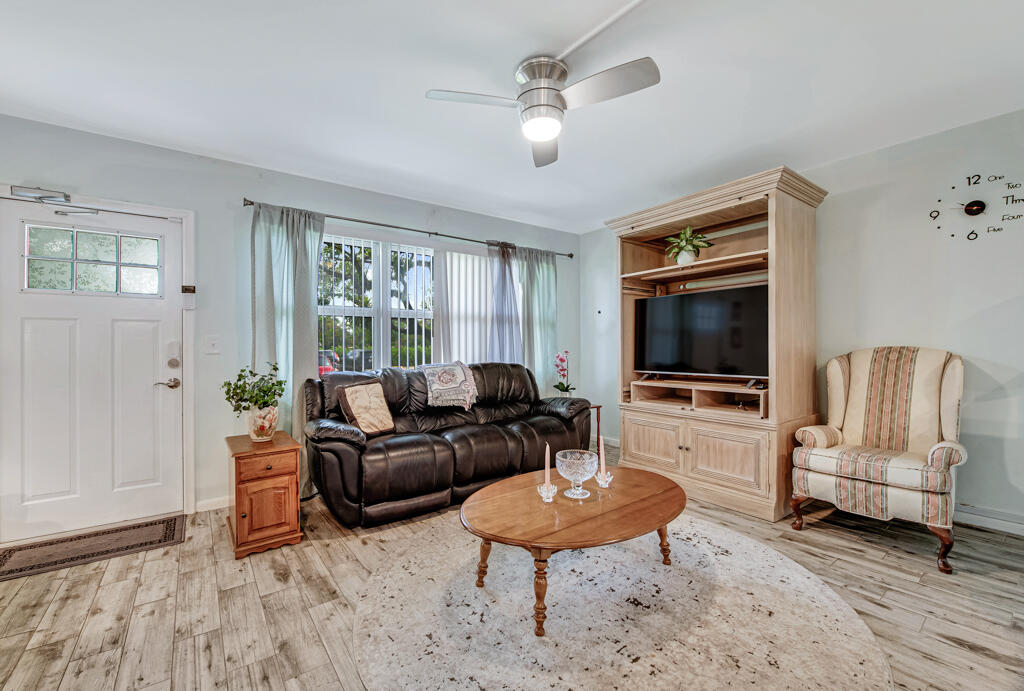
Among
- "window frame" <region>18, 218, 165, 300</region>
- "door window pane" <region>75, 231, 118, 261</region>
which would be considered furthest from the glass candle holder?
"door window pane" <region>75, 231, 118, 261</region>

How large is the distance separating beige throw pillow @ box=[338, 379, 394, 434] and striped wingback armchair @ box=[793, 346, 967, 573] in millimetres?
2897

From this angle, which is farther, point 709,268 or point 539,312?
point 539,312

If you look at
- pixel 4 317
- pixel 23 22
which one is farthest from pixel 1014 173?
pixel 4 317

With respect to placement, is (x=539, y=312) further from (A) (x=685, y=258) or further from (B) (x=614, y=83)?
(B) (x=614, y=83)

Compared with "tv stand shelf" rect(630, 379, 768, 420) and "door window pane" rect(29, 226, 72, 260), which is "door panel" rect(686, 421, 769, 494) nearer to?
"tv stand shelf" rect(630, 379, 768, 420)

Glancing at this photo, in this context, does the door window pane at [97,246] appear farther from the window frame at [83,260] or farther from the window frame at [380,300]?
the window frame at [380,300]

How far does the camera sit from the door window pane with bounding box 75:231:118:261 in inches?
110

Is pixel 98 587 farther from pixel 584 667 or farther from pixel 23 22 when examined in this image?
pixel 23 22

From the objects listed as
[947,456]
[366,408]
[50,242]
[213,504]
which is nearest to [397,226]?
[366,408]

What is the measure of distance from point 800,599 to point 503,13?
2.95 meters

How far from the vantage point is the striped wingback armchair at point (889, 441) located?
7.50 ft

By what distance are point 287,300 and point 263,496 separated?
1.57m

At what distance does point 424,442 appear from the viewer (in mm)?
2965

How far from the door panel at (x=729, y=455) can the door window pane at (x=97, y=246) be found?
4380 mm
